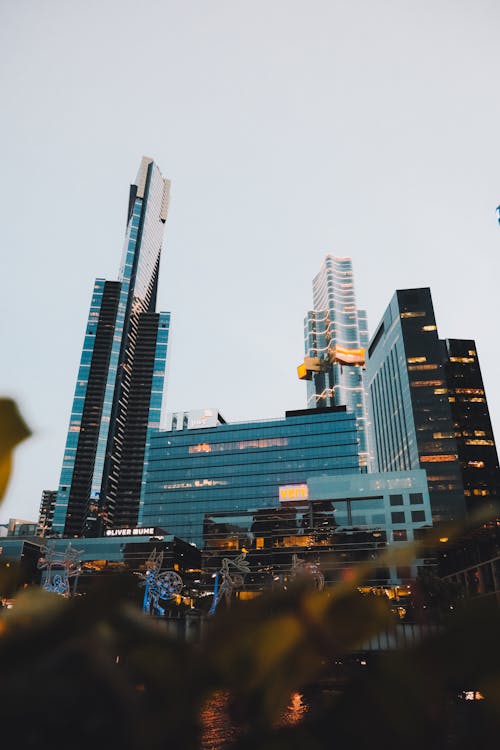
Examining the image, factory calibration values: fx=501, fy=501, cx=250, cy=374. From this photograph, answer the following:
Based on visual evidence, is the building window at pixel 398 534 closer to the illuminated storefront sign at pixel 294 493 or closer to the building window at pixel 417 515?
the building window at pixel 417 515

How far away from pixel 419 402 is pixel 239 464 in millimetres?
51650

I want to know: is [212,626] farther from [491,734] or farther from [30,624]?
[491,734]

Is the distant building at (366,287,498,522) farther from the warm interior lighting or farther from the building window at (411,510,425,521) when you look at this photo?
the building window at (411,510,425,521)

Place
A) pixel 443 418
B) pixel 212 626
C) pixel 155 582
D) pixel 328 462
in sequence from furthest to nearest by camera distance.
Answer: pixel 443 418, pixel 328 462, pixel 155 582, pixel 212 626

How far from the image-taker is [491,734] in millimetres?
905

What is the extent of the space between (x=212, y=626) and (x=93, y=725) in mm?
233

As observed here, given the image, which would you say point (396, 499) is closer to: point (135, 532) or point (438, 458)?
point (438, 458)

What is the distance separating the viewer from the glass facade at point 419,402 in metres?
125

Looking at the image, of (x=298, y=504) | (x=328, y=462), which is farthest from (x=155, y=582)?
(x=328, y=462)

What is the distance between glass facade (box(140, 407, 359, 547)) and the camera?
11938cm

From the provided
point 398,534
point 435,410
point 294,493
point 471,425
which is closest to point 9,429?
point 294,493

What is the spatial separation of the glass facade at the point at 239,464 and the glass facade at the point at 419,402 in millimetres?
24251

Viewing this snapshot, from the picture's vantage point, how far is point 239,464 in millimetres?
124250

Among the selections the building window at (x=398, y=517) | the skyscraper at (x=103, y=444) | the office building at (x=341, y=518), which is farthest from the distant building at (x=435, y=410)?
the skyscraper at (x=103, y=444)
